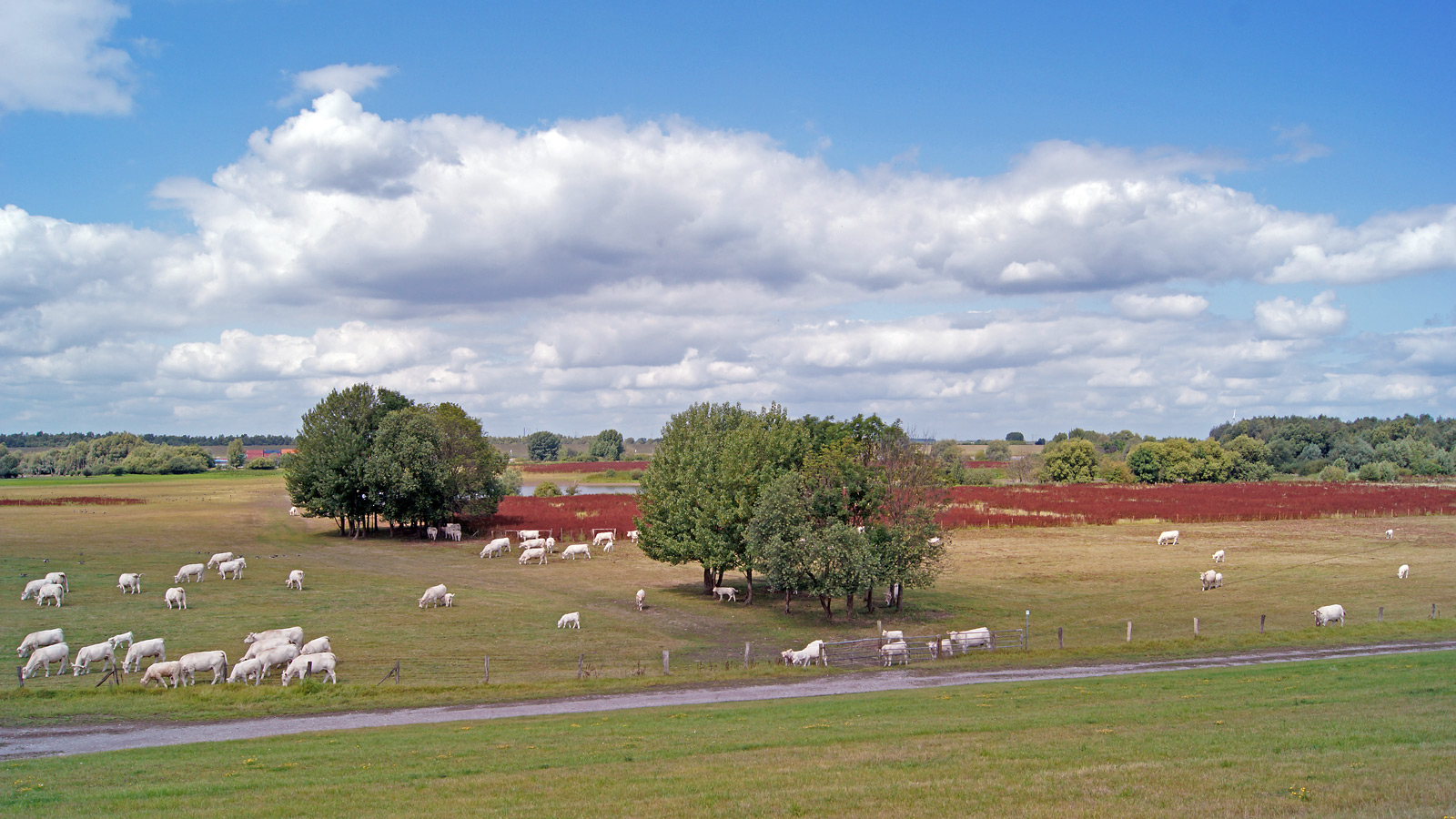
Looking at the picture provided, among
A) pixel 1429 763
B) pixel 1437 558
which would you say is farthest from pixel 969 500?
pixel 1429 763

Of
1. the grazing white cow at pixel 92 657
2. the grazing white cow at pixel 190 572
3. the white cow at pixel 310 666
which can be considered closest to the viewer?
the white cow at pixel 310 666

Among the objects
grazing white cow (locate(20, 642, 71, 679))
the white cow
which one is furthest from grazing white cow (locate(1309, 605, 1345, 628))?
grazing white cow (locate(20, 642, 71, 679))

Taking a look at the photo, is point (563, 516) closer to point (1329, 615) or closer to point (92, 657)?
point (92, 657)

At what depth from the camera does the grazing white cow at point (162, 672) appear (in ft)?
84.5

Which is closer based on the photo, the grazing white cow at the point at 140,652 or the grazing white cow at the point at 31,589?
the grazing white cow at the point at 140,652

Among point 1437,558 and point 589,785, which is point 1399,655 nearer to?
point 589,785

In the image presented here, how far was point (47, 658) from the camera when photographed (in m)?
26.6

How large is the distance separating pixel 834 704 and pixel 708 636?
1559 centimetres

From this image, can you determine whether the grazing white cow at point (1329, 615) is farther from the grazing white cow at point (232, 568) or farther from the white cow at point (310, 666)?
the grazing white cow at point (232, 568)

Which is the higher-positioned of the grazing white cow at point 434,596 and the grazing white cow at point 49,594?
the grazing white cow at point 49,594

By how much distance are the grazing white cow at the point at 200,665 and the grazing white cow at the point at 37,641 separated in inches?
228

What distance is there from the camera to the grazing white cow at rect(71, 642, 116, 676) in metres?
27.1

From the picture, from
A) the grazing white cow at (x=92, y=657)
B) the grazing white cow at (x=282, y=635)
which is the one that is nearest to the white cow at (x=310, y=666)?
the grazing white cow at (x=282, y=635)

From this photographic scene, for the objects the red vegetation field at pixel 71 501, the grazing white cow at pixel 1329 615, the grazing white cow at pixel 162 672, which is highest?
the red vegetation field at pixel 71 501
